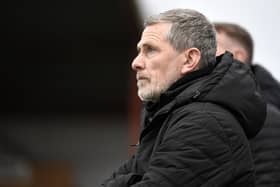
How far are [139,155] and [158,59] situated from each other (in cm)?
31

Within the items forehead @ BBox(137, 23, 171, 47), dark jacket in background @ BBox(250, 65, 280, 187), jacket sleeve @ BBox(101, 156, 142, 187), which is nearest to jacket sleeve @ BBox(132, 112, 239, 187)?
jacket sleeve @ BBox(101, 156, 142, 187)

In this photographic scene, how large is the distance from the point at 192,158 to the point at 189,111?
16cm

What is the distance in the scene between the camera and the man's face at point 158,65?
7.77 feet

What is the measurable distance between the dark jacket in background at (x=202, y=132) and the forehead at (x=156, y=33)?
165 millimetres

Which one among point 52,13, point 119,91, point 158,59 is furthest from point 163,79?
point 119,91

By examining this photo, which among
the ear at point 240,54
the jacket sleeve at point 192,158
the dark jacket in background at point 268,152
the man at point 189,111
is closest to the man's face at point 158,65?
the man at point 189,111

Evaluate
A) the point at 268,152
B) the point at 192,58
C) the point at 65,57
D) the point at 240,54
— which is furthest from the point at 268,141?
the point at 65,57

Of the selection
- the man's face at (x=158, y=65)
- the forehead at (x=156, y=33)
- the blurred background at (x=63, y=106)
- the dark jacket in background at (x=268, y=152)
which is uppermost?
the forehead at (x=156, y=33)

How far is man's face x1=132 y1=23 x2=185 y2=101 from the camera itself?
2.37m

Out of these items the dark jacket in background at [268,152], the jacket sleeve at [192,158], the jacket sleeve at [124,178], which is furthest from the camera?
the dark jacket in background at [268,152]

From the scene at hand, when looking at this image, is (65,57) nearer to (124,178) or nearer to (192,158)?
(124,178)

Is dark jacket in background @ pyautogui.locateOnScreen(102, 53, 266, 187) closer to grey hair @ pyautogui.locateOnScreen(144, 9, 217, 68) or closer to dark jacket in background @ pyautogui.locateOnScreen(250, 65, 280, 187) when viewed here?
grey hair @ pyautogui.locateOnScreen(144, 9, 217, 68)

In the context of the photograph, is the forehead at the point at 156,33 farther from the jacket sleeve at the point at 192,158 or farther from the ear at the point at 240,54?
the ear at the point at 240,54

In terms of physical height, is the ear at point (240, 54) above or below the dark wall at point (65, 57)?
above
